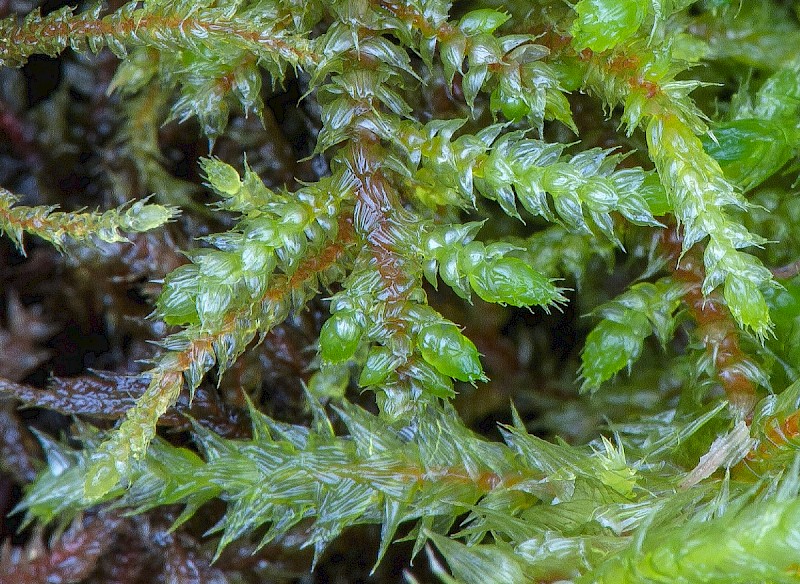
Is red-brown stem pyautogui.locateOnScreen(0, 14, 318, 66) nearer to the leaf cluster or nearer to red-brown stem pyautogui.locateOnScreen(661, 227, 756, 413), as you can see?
the leaf cluster

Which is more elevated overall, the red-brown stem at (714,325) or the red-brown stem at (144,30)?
the red-brown stem at (144,30)

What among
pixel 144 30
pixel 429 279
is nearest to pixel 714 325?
pixel 429 279

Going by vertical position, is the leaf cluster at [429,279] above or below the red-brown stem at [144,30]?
below

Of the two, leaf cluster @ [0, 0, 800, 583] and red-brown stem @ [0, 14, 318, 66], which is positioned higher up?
red-brown stem @ [0, 14, 318, 66]

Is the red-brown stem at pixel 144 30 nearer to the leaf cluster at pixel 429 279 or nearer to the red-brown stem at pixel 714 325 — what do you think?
the leaf cluster at pixel 429 279

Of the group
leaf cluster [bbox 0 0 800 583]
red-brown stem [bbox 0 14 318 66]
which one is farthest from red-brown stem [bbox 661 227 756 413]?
red-brown stem [bbox 0 14 318 66]

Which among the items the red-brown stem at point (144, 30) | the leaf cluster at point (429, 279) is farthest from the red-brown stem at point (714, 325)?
the red-brown stem at point (144, 30)

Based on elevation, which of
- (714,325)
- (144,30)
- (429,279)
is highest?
(144,30)

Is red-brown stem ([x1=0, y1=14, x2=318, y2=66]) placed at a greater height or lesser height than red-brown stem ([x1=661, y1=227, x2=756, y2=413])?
greater

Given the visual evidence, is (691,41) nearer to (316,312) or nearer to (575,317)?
(575,317)

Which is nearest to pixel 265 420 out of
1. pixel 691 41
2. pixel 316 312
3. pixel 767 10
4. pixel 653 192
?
pixel 316 312

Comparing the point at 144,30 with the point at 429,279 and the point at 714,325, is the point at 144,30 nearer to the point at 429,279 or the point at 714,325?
the point at 429,279
